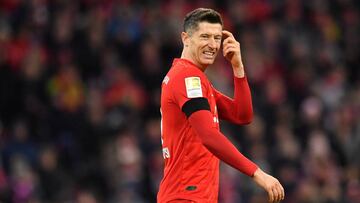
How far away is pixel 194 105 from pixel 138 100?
324 inches

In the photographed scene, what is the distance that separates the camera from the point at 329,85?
15.9 meters

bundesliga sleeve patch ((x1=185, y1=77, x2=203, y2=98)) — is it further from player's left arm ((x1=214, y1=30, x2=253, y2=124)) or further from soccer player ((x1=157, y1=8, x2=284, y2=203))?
player's left arm ((x1=214, y1=30, x2=253, y2=124))

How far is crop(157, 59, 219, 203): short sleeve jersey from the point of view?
6715 millimetres

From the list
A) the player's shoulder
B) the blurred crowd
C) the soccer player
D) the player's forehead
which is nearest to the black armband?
the soccer player

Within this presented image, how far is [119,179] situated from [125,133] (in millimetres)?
675

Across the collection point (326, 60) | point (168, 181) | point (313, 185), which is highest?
point (168, 181)

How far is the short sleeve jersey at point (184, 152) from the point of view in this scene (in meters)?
6.71

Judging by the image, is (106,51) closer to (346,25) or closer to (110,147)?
(110,147)

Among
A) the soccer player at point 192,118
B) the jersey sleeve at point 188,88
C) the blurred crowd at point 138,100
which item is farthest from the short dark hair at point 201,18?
the blurred crowd at point 138,100

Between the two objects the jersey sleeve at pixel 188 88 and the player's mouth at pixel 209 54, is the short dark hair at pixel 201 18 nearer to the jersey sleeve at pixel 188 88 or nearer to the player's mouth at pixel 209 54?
the player's mouth at pixel 209 54

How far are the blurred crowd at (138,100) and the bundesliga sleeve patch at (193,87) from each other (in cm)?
666

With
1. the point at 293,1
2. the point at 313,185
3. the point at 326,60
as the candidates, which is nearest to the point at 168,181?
the point at 313,185

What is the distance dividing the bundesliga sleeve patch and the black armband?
0.12 ft

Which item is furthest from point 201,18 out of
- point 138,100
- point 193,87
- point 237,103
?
point 138,100
